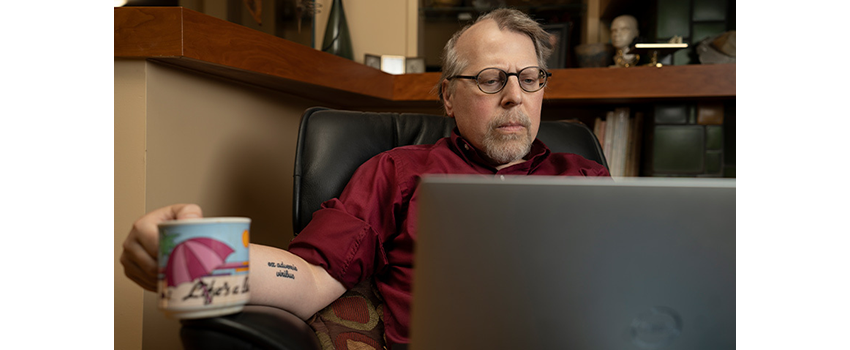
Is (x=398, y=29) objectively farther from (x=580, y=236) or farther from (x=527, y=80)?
(x=580, y=236)

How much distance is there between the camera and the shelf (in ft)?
4.01

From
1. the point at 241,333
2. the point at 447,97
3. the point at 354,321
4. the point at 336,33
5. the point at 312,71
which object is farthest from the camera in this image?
the point at 336,33

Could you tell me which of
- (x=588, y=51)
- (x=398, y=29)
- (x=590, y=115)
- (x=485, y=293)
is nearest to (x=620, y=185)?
(x=485, y=293)

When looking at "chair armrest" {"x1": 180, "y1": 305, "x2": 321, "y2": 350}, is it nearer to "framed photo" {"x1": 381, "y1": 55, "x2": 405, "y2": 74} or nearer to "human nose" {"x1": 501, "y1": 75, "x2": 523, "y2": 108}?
"human nose" {"x1": 501, "y1": 75, "x2": 523, "y2": 108}

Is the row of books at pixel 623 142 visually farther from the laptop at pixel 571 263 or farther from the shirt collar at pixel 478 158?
the laptop at pixel 571 263

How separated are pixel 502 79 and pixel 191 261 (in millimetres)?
892

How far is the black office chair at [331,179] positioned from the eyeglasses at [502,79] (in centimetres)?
29

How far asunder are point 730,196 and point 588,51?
5.83 ft

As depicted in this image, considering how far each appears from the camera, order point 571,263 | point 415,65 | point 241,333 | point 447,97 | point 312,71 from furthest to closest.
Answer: point 415,65 → point 312,71 → point 447,97 → point 241,333 → point 571,263

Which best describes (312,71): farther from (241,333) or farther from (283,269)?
(241,333)

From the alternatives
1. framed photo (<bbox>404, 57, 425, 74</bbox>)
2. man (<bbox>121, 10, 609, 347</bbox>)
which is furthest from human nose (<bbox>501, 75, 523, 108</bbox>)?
framed photo (<bbox>404, 57, 425, 74</bbox>)

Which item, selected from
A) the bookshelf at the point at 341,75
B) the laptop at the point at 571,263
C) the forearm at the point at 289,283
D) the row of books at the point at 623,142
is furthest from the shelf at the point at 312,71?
the laptop at the point at 571,263

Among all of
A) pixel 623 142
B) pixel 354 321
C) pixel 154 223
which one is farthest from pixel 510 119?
pixel 623 142

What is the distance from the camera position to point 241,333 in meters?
0.65
